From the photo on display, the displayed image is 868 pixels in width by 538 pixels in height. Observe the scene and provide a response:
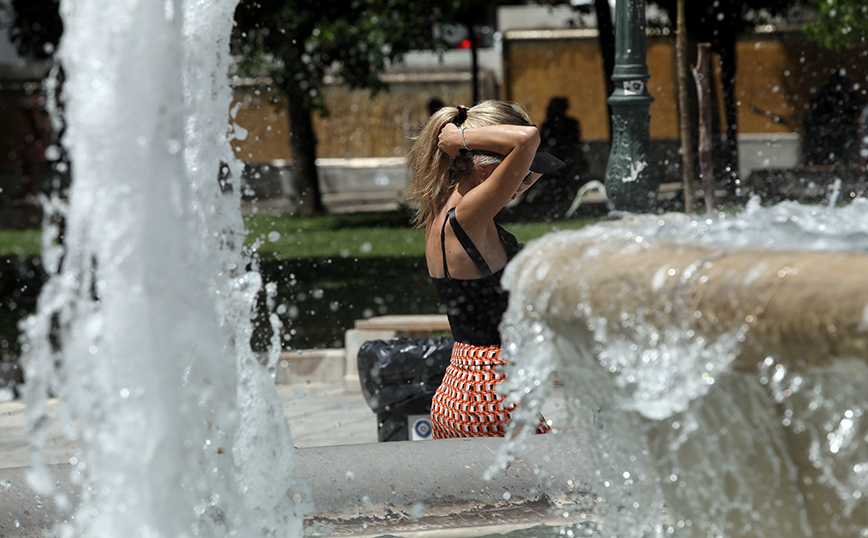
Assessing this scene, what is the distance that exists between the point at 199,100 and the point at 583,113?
60.9ft

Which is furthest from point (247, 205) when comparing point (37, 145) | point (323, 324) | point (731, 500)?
point (731, 500)

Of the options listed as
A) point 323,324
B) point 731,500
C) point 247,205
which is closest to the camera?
point 731,500

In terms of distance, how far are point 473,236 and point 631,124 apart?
2459 millimetres

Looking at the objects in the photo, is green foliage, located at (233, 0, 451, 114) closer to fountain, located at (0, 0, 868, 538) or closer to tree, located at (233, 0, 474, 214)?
tree, located at (233, 0, 474, 214)

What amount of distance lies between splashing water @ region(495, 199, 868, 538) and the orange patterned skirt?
738 mm

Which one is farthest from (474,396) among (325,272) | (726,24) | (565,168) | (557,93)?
(557,93)

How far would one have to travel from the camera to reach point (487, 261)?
10.7 feet

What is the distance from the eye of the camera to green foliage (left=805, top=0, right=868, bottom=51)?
11.3 meters

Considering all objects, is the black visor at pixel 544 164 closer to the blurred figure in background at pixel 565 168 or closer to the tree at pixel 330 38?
the tree at pixel 330 38

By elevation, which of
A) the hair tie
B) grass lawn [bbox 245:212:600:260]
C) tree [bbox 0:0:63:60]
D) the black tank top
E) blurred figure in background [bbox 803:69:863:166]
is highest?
tree [bbox 0:0:63:60]

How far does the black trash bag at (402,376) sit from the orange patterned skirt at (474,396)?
2.30 ft

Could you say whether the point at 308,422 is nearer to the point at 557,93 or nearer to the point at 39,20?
the point at 39,20

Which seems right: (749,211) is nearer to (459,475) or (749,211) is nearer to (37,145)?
(459,475)

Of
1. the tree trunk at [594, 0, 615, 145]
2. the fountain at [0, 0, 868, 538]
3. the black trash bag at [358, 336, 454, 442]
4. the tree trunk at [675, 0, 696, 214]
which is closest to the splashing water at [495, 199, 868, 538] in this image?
the fountain at [0, 0, 868, 538]
